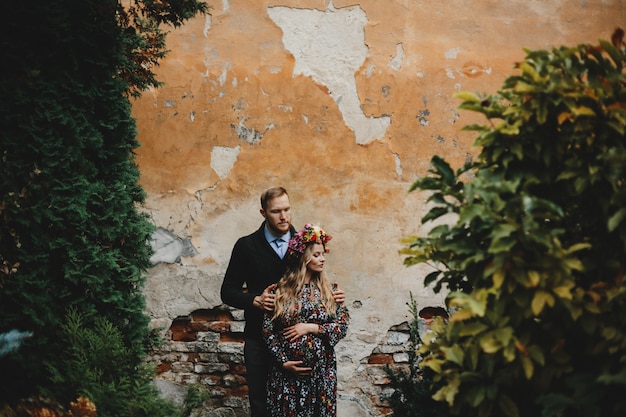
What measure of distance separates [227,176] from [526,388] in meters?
3.49

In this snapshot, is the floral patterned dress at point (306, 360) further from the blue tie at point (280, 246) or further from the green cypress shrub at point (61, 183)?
the green cypress shrub at point (61, 183)

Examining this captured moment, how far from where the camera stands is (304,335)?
140 inches

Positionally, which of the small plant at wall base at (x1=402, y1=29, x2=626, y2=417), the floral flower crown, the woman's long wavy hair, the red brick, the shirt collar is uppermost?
the shirt collar

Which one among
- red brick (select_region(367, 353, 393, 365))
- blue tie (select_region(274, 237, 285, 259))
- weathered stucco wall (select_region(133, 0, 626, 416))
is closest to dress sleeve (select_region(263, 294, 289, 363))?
blue tie (select_region(274, 237, 285, 259))

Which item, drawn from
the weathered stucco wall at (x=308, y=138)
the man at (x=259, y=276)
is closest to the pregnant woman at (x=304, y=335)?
the man at (x=259, y=276)

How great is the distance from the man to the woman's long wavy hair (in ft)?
0.32

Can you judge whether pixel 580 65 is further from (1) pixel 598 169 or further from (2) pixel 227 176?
(2) pixel 227 176

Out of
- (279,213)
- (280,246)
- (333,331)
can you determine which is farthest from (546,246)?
(280,246)

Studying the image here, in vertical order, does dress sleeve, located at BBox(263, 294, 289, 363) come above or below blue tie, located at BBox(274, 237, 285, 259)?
below

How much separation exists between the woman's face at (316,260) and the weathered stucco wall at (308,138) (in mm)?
1640

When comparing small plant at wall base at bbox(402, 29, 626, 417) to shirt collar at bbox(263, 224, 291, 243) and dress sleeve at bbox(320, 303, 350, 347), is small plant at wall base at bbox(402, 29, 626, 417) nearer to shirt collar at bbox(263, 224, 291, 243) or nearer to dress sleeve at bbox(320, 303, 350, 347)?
dress sleeve at bbox(320, 303, 350, 347)

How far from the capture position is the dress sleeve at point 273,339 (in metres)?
3.57

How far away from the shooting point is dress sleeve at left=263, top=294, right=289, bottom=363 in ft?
11.7

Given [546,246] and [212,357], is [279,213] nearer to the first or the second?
[212,357]
